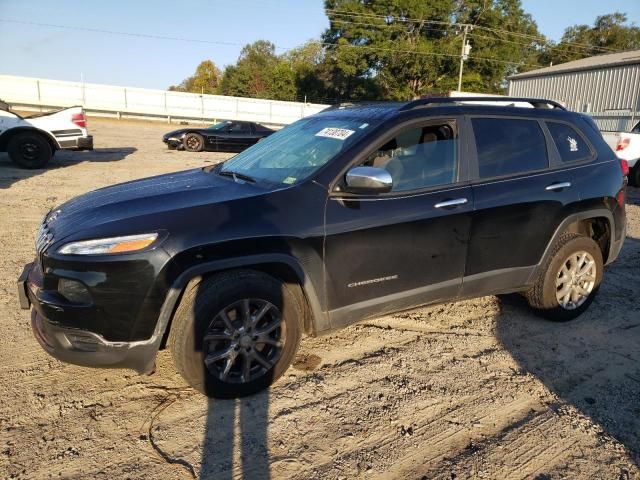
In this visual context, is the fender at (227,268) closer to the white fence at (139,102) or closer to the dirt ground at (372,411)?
the dirt ground at (372,411)

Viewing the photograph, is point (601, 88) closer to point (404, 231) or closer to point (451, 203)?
point (451, 203)

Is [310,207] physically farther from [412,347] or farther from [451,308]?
[451,308]

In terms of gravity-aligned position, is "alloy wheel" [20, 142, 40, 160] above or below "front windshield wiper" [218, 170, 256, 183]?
below

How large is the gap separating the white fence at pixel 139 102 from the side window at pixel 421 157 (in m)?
25.4

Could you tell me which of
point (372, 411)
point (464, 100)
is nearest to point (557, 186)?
point (464, 100)

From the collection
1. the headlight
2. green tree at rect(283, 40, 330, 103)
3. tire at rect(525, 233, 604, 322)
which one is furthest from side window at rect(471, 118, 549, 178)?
green tree at rect(283, 40, 330, 103)

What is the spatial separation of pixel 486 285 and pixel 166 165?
11286 millimetres

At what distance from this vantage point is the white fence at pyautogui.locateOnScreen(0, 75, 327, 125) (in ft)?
99.0

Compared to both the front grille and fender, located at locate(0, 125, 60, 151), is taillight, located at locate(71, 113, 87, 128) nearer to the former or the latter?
fender, located at locate(0, 125, 60, 151)

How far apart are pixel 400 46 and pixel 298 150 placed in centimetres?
4707

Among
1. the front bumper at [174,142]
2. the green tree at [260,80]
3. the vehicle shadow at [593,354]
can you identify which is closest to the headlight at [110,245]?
the vehicle shadow at [593,354]

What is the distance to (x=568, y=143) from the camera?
13.2 ft

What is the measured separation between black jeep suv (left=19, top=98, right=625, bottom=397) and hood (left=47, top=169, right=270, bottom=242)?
0.02m

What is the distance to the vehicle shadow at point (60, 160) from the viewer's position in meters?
10.4
